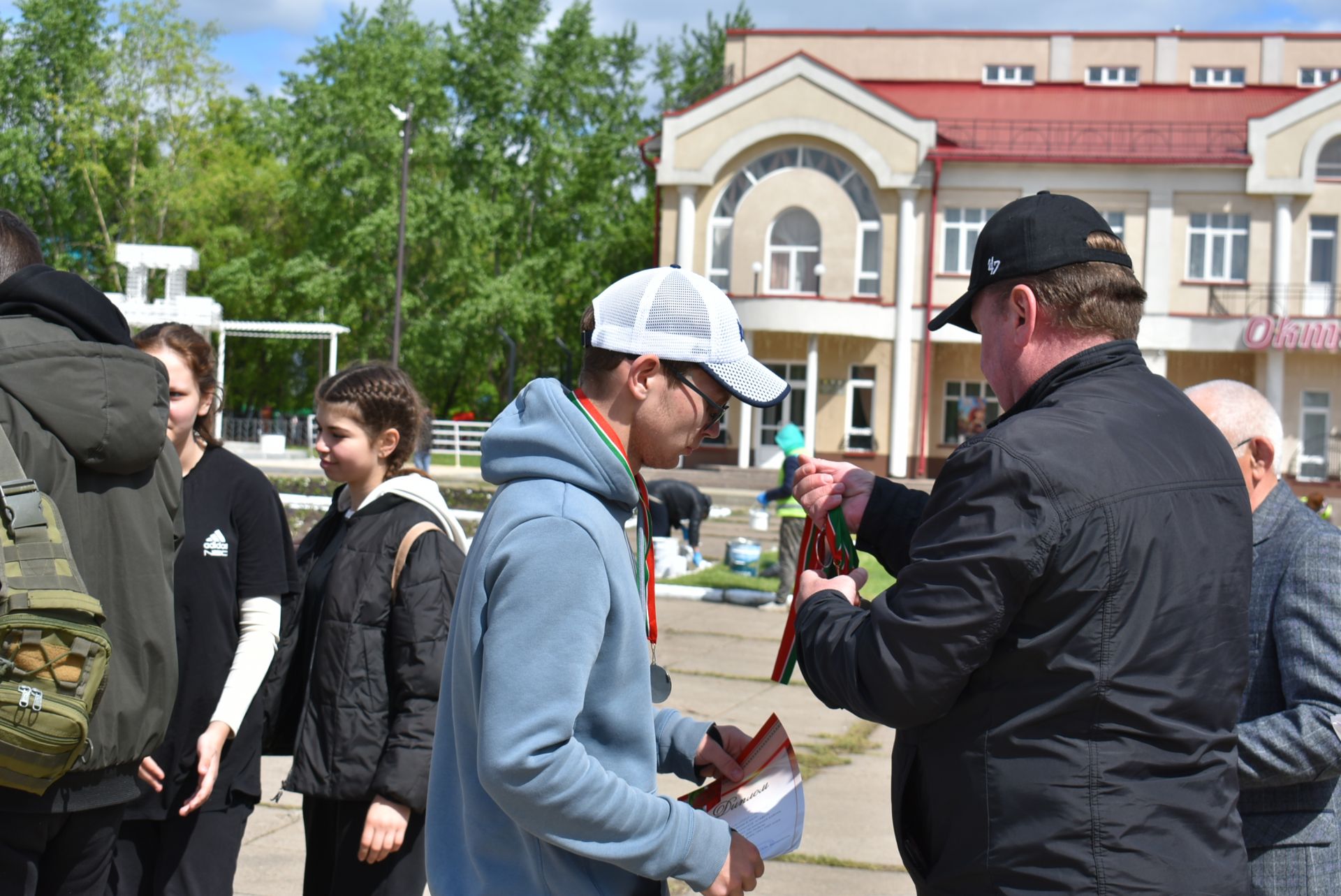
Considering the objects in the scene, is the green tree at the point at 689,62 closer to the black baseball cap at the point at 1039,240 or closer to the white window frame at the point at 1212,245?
the white window frame at the point at 1212,245

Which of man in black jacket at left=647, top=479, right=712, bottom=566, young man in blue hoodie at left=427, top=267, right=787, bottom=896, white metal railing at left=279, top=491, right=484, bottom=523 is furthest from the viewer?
white metal railing at left=279, top=491, right=484, bottom=523

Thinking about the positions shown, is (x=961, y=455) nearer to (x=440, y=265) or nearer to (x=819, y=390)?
(x=819, y=390)

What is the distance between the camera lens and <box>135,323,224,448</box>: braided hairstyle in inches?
153

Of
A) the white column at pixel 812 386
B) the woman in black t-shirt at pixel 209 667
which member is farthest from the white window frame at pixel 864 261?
the woman in black t-shirt at pixel 209 667

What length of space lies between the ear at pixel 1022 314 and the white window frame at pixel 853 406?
36.9 m

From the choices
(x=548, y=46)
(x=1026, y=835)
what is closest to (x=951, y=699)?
(x=1026, y=835)

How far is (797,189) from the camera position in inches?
1522

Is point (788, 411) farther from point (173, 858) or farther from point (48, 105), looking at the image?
point (173, 858)

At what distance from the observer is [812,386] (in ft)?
125

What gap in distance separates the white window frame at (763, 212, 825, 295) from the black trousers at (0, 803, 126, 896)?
36.6 meters

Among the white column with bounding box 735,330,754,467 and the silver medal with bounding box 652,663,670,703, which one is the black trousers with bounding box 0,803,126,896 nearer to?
the silver medal with bounding box 652,663,670,703

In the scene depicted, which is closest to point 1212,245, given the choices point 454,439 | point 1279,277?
point 1279,277

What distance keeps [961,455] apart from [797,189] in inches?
1468

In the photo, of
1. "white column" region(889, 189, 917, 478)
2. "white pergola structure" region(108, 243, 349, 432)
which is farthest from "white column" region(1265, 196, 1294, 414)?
"white pergola structure" region(108, 243, 349, 432)
